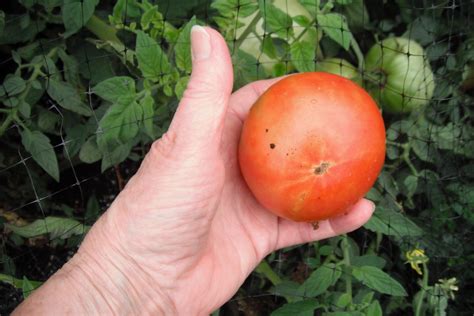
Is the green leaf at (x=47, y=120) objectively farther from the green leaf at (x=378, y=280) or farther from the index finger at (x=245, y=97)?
the green leaf at (x=378, y=280)

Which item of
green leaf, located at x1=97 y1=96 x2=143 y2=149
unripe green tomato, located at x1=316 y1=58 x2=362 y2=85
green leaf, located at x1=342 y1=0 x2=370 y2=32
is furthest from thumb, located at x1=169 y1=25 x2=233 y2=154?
green leaf, located at x1=342 y1=0 x2=370 y2=32

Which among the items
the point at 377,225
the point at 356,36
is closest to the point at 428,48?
the point at 356,36

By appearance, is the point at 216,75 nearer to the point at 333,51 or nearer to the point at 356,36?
the point at 333,51

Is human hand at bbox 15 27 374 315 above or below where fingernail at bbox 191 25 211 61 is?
below

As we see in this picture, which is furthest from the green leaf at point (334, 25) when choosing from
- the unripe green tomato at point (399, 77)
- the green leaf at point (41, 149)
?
the green leaf at point (41, 149)

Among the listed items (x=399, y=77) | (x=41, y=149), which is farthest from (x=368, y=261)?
(x=41, y=149)

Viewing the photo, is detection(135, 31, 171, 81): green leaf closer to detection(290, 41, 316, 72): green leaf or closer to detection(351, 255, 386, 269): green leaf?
detection(290, 41, 316, 72): green leaf

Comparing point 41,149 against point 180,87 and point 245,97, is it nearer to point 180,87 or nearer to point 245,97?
point 180,87
